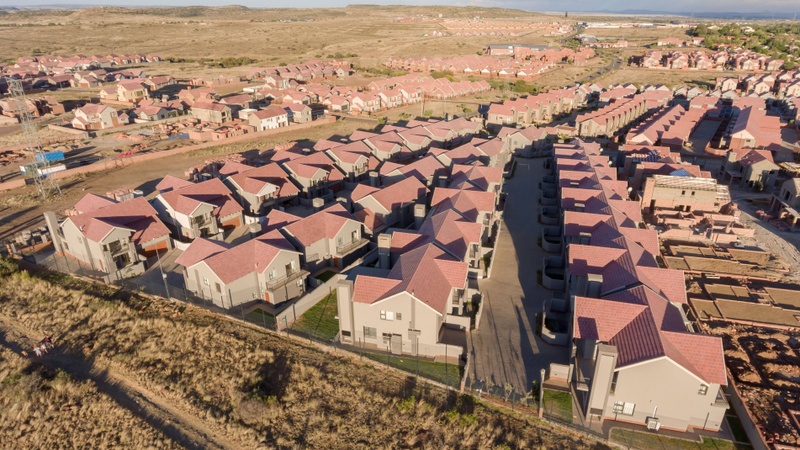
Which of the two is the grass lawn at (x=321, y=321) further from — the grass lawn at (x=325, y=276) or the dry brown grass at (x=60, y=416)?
the dry brown grass at (x=60, y=416)

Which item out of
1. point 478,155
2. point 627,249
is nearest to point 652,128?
point 478,155

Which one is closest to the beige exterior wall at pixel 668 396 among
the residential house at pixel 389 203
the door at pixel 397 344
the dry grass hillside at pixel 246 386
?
the dry grass hillside at pixel 246 386

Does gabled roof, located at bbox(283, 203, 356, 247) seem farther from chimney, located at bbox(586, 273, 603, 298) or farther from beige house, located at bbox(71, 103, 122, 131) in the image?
beige house, located at bbox(71, 103, 122, 131)

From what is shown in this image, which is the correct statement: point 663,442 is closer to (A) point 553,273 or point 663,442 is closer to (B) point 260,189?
(A) point 553,273

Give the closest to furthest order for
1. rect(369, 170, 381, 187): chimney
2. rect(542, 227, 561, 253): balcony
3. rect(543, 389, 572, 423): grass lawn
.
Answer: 1. rect(543, 389, 572, 423): grass lawn
2. rect(542, 227, 561, 253): balcony
3. rect(369, 170, 381, 187): chimney

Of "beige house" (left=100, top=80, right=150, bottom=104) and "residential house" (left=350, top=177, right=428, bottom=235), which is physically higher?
"beige house" (left=100, top=80, right=150, bottom=104)

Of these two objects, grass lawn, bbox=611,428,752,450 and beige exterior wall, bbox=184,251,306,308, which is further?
beige exterior wall, bbox=184,251,306,308

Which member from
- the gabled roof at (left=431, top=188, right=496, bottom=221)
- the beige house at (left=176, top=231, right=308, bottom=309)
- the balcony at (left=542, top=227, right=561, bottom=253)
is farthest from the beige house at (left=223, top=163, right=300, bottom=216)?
the balcony at (left=542, top=227, right=561, bottom=253)
